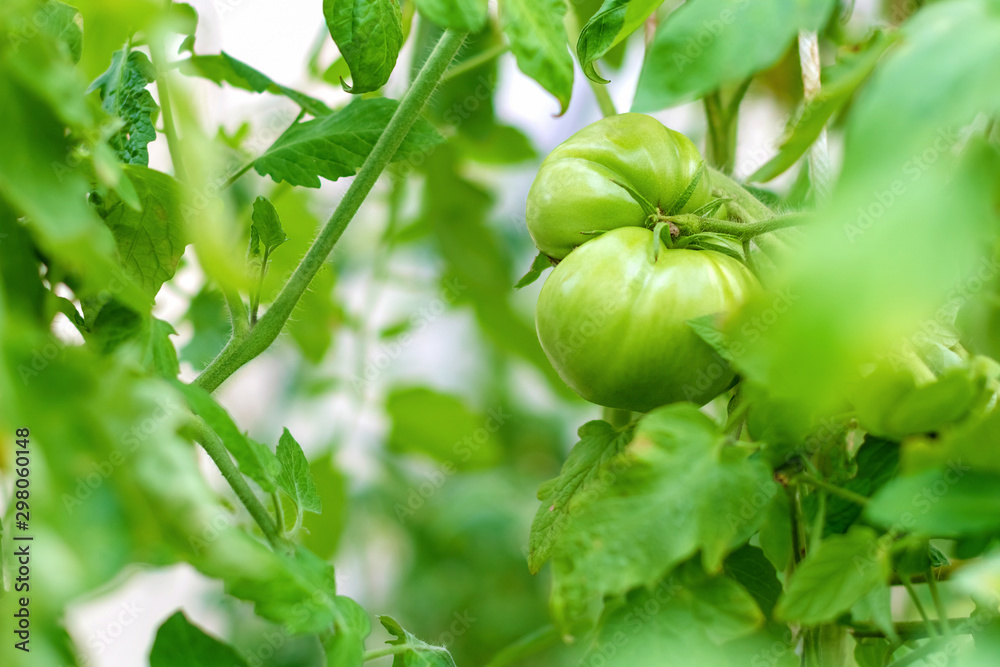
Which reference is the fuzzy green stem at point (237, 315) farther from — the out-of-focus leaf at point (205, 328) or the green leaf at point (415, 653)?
the out-of-focus leaf at point (205, 328)

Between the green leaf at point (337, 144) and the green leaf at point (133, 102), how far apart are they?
7cm

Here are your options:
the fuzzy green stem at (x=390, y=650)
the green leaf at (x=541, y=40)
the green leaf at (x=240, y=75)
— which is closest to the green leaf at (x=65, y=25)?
the green leaf at (x=240, y=75)

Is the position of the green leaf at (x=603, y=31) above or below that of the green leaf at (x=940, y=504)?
above

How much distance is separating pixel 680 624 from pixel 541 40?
269 mm

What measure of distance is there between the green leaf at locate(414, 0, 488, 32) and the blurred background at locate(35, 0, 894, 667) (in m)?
0.25

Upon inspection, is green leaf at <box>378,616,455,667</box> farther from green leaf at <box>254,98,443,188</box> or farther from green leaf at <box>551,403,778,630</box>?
green leaf at <box>254,98,443,188</box>

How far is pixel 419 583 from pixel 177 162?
4.11ft

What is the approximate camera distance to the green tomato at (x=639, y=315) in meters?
0.44

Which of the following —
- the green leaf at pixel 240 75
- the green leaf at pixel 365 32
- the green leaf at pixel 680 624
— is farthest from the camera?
the green leaf at pixel 240 75

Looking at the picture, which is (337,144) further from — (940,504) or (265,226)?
(940,504)

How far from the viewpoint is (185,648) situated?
0.41m

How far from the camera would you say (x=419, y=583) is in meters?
1.63

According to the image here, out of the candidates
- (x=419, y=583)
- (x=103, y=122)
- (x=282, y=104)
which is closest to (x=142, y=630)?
(x=419, y=583)

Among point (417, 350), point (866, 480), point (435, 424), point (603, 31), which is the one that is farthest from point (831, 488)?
point (417, 350)
